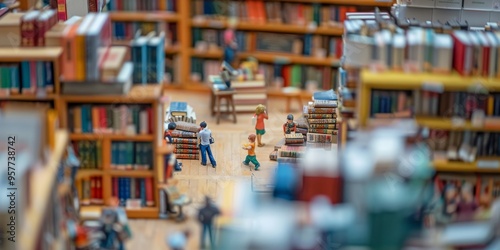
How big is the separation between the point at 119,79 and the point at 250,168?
88.2 inches

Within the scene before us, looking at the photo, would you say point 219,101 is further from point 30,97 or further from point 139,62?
point 30,97

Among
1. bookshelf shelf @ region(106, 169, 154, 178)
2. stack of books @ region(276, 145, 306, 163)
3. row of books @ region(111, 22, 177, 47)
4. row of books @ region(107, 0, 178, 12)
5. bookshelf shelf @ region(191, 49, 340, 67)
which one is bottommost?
stack of books @ region(276, 145, 306, 163)

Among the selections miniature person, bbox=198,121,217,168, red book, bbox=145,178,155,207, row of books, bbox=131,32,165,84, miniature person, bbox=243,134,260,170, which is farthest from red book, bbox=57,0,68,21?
red book, bbox=145,178,155,207

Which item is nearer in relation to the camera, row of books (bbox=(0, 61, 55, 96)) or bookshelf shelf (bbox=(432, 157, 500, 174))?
bookshelf shelf (bbox=(432, 157, 500, 174))

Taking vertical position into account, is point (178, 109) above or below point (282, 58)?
below

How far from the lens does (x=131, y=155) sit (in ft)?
26.7

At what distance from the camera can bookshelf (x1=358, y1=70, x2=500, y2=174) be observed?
24.2ft

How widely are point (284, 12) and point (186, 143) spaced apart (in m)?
2.58

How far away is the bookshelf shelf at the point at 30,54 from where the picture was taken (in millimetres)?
7675

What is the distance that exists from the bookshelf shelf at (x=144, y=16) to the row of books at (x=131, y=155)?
3.88 metres

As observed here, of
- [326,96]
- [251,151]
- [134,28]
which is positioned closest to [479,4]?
[326,96]

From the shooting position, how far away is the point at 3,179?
620 centimetres

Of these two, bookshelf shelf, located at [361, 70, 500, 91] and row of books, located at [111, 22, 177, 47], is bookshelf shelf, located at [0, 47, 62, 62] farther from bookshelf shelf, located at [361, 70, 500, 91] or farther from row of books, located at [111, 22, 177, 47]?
row of books, located at [111, 22, 177, 47]

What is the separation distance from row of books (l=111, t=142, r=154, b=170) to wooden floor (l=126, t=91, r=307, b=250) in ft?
1.62
